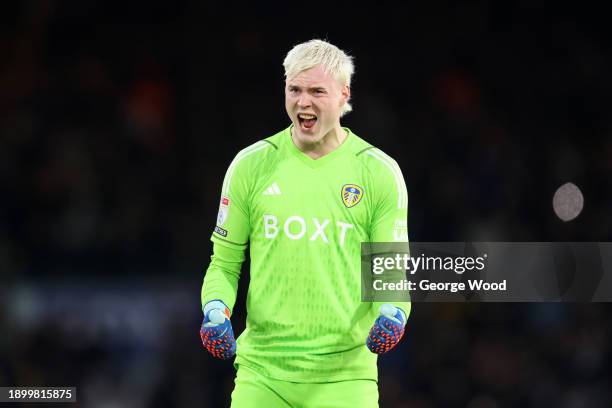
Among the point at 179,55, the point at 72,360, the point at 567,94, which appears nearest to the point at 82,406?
the point at 72,360

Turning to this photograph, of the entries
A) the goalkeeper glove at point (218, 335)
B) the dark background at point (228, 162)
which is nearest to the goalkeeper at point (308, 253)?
the goalkeeper glove at point (218, 335)

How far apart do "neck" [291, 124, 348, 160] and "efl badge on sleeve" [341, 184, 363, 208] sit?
0.20 metres

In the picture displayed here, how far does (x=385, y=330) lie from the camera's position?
427 centimetres

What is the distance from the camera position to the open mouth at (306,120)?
177 inches

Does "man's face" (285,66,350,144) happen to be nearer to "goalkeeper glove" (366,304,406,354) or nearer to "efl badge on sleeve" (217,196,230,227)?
"efl badge on sleeve" (217,196,230,227)

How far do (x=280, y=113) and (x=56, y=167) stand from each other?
1983 mm

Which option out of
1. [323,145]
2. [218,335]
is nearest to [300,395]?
[218,335]

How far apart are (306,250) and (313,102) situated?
65 cm

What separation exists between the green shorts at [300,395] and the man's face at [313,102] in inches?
42.2

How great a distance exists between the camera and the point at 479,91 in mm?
9641

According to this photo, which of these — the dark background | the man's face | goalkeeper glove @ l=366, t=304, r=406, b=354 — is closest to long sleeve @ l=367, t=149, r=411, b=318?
goalkeeper glove @ l=366, t=304, r=406, b=354

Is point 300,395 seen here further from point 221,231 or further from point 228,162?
point 228,162

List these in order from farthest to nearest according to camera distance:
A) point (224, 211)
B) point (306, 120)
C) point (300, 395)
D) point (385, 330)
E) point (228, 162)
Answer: point (228, 162) → point (224, 211) → point (306, 120) → point (300, 395) → point (385, 330)

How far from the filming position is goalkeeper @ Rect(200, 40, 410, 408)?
4.41m
